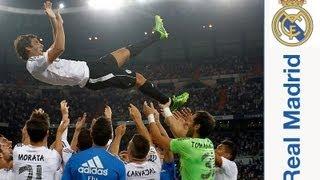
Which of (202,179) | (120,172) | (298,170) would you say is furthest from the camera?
→ (298,170)

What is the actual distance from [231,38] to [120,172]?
84.7 feet

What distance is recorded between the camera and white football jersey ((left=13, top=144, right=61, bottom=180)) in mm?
4574

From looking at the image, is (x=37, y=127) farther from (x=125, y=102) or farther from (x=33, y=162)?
(x=125, y=102)

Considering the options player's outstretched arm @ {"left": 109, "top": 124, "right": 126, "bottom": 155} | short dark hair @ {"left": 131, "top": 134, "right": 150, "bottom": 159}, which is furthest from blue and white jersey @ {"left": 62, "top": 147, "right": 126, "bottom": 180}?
player's outstretched arm @ {"left": 109, "top": 124, "right": 126, "bottom": 155}

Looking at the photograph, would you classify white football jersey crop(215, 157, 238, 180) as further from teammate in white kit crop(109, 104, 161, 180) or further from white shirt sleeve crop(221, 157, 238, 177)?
teammate in white kit crop(109, 104, 161, 180)

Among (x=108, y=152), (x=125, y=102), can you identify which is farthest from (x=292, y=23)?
(x=125, y=102)

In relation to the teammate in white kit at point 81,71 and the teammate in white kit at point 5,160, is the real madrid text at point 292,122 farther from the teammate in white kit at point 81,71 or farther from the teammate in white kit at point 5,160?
the teammate in white kit at point 5,160

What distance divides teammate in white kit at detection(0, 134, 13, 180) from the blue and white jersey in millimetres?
1314

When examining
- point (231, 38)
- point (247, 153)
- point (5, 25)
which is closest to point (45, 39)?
point (5, 25)

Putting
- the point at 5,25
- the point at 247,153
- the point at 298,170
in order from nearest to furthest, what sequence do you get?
the point at 298,170 → the point at 247,153 → the point at 5,25

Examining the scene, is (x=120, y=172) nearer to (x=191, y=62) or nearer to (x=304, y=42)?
(x=304, y=42)

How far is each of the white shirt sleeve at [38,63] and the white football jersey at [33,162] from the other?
73.2 inches

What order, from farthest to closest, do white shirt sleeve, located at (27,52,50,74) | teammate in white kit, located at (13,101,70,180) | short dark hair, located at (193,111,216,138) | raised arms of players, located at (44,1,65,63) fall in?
1. white shirt sleeve, located at (27,52,50,74)
2. raised arms of players, located at (44,1,65,63)
3. short dark hair, located at (193,111,216,138)
4. teammate in white kit, located at (13,101,70,180)

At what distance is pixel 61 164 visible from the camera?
4.97m
